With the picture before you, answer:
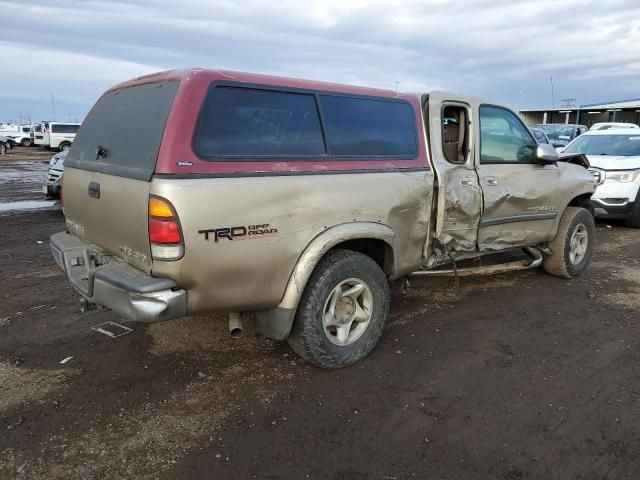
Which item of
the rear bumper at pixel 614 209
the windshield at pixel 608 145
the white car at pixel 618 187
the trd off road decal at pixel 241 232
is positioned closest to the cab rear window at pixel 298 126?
the trd off road decal at pixel 241 232

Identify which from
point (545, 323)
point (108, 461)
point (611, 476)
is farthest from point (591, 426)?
point (108, 461)

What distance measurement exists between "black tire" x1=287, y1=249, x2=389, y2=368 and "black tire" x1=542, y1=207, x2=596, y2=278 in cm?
291

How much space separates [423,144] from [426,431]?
233cm

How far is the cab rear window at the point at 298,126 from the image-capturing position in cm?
304

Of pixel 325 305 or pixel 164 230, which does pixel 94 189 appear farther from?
pixel 325 305

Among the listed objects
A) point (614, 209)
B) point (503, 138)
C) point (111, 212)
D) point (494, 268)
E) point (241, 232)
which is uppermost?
point (503, 138)

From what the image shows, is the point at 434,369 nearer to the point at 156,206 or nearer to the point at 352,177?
the point at 352,177

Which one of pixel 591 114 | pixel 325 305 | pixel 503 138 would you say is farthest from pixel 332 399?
pixel 591 114

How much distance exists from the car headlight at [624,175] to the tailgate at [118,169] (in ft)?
27.9

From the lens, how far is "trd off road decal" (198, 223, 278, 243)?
2.90 m

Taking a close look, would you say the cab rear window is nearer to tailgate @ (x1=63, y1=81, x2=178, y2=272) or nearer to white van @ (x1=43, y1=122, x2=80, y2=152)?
tailgate @ (x1=63, y1=81, x2=178, y2=272)

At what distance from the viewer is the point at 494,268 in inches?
210

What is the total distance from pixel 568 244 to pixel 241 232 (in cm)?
432

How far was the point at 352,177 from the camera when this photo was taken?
364 centimetres
